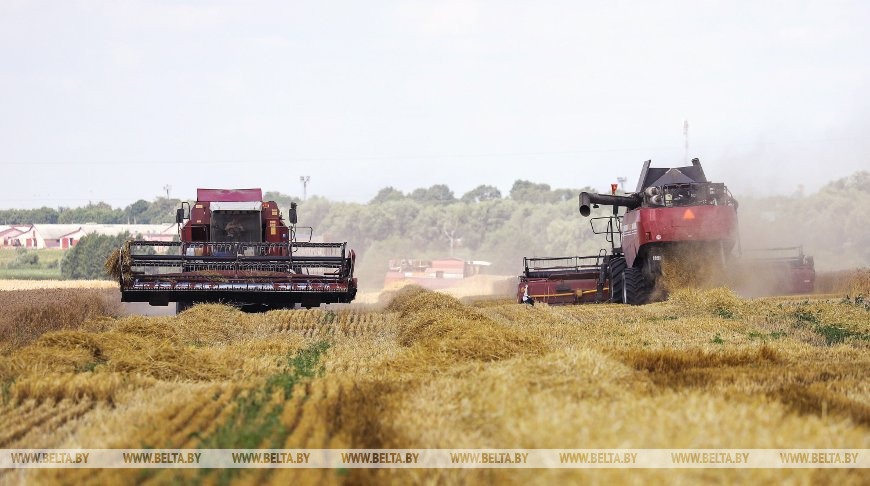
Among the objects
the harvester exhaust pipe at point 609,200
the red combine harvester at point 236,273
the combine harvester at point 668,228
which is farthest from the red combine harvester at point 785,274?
the red combine harvester at point 236,273

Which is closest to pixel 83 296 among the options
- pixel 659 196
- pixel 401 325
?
pixel 401 325

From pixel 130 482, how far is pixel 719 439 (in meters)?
3.32

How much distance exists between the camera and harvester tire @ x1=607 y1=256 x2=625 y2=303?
77.4 feet

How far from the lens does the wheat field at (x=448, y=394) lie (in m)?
5.70

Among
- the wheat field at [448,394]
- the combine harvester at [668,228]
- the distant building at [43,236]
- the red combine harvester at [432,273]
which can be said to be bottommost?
the red combine harvester at [432,273]

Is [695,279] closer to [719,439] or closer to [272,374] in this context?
[272,374]

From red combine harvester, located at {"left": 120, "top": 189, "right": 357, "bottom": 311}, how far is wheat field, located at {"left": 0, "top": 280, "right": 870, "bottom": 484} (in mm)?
5099

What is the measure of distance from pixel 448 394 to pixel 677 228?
1452 cm

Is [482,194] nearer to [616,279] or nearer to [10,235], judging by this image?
[10,235]

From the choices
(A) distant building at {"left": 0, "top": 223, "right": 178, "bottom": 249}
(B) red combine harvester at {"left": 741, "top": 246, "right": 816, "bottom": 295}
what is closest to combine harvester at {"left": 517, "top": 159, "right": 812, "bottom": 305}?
(B) red combine harvester at {"left": 741, "top": 246, "right": 816, "bottom": 295}

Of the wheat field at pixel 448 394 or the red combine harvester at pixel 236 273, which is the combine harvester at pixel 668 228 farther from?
the wheat field at pixel 448 394

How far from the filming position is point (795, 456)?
5.44 m

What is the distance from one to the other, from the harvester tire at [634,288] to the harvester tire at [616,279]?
56 cm

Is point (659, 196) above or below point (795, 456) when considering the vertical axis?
above
